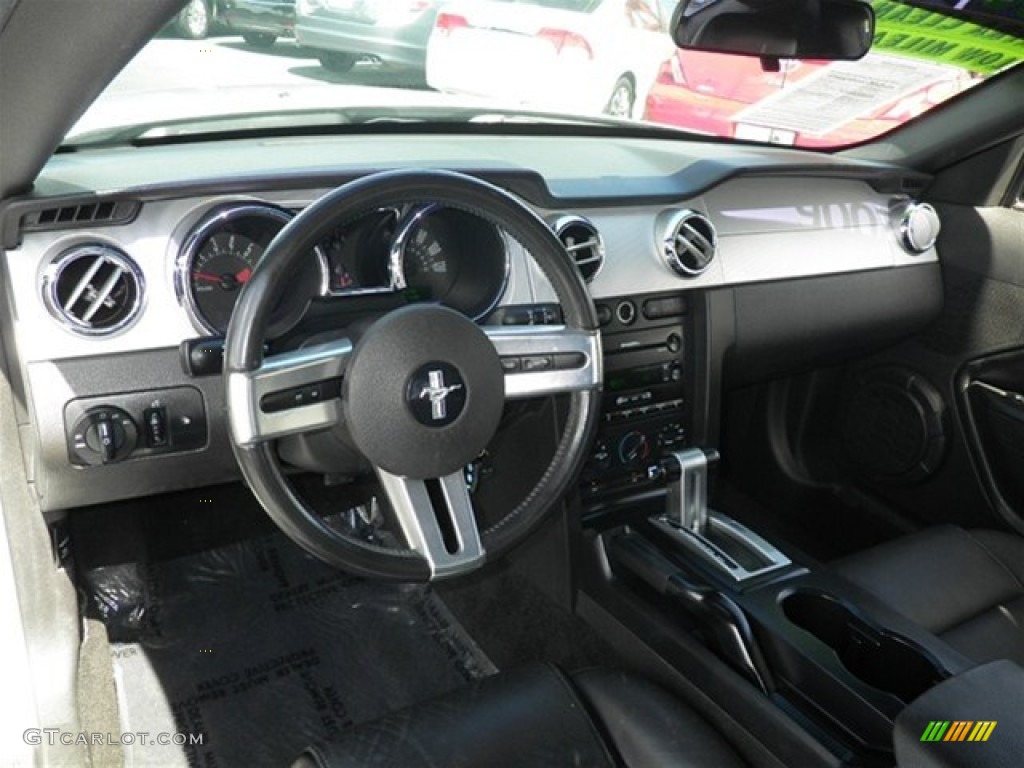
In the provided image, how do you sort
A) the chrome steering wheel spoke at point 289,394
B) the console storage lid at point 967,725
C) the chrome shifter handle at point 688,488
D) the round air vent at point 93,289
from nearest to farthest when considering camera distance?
the console storage lid at point 967,725 → the chrome steering wheel spoke at point 289,394 → the round air vent at point 93,289 → the chrome shifter handle at point 688,488

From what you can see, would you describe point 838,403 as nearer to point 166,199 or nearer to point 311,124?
point 311,124

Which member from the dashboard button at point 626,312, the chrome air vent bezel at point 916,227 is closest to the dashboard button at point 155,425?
the dashboard button at point 626,312

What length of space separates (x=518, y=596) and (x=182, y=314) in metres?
1.18

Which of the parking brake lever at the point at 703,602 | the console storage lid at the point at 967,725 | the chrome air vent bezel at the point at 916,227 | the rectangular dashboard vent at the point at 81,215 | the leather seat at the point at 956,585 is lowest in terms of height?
the leather seat at the point at 956,585

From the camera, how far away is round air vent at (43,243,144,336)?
160 cm

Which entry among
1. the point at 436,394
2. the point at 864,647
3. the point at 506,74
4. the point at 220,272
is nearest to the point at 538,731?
the point at 436,394

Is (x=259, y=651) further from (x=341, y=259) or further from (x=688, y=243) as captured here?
(x=688, y=243)

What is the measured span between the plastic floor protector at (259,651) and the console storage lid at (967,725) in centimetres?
137

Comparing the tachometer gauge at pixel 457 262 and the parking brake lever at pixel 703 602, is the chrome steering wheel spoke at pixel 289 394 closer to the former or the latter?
the tachometer gauge at pixel 457 262

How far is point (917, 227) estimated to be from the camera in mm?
2602

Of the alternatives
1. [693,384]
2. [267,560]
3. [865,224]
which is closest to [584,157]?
[693,384]

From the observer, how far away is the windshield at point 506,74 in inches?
78.9

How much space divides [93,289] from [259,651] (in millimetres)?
1177

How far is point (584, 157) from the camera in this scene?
239 cm
